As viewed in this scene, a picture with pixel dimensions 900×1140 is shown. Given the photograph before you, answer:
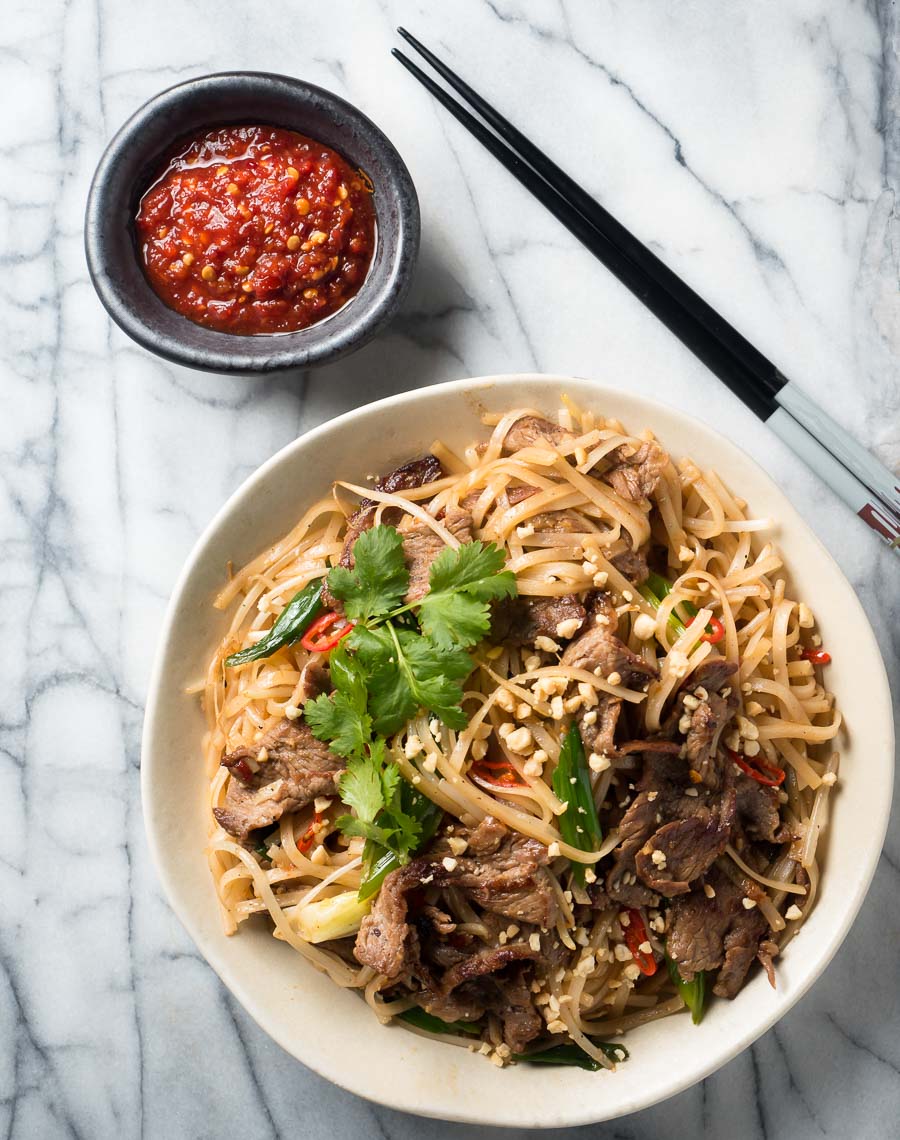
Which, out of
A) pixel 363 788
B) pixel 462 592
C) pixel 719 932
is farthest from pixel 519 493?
pixel 719 932

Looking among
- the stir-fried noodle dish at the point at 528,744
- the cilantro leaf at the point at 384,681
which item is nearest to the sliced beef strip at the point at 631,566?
the stir-fried noodle dish at the point at 528,744

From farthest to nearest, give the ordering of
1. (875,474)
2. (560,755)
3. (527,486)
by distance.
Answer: (875,474) → (527,486) → (560,755)

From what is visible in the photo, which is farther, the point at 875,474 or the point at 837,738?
the point at 875,474

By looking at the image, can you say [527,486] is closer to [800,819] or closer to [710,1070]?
[800,819]

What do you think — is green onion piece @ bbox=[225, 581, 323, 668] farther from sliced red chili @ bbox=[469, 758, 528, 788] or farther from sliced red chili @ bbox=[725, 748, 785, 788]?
sliced red chili @ bbox=[725, 748, 785, 788]

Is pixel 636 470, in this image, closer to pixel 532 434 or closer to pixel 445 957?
pixel 532 434

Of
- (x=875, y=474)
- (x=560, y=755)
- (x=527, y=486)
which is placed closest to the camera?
(x=560, y=755)

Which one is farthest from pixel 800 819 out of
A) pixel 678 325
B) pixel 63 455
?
pixel 63 455
